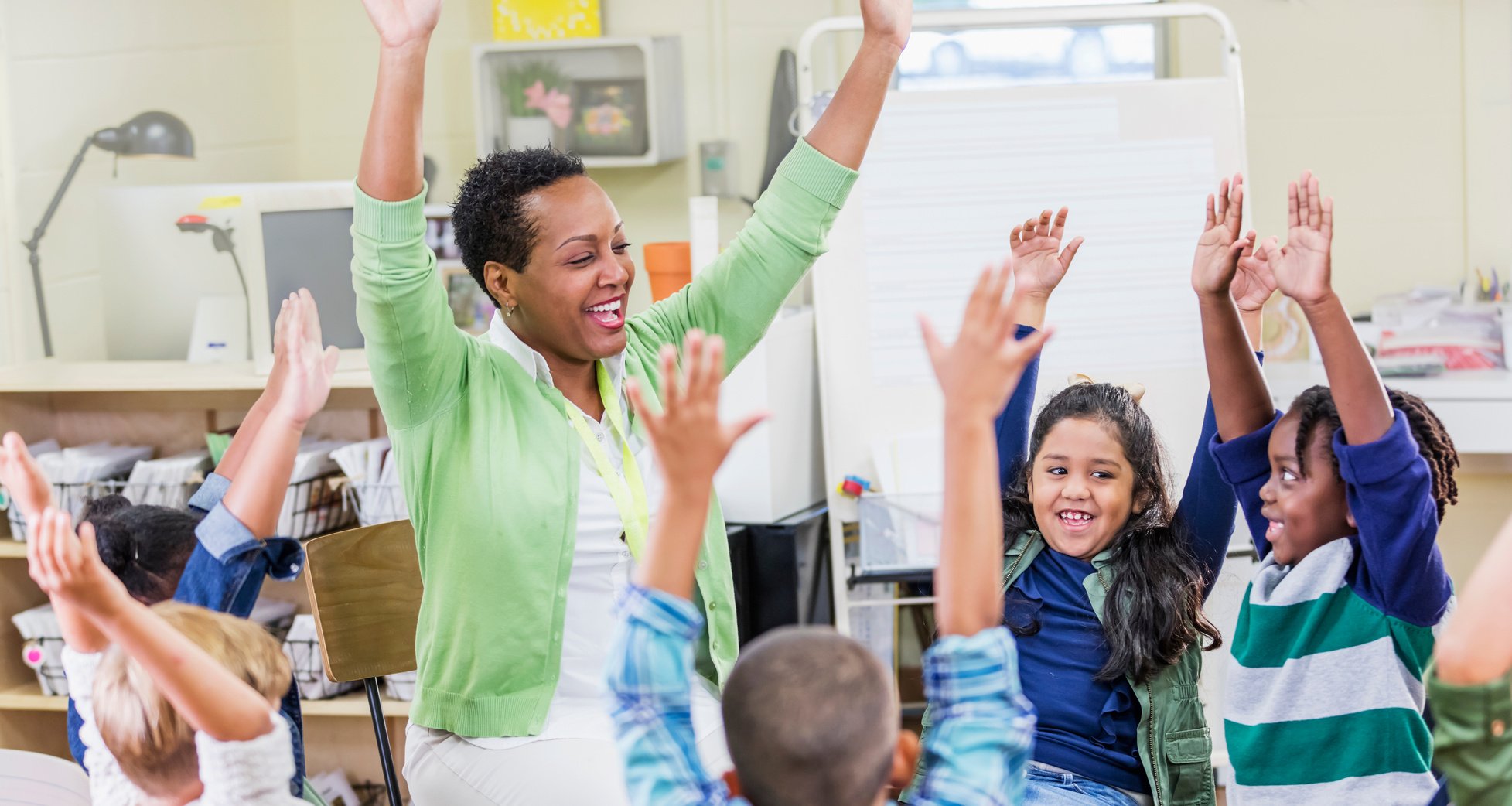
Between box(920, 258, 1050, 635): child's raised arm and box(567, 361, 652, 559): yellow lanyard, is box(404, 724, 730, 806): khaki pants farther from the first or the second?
box(920, 258, 1050, 635): child's raised arm

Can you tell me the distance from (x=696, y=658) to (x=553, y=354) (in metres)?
0.39

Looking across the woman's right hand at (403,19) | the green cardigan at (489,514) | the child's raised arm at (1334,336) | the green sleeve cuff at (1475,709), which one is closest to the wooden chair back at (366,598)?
the green cardigan at (489,514)

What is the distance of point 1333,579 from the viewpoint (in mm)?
1304

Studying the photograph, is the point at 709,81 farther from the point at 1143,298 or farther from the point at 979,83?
the point at 1143,298

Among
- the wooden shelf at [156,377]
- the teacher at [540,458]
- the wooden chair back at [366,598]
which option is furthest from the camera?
the wooden shelf at [156,377]

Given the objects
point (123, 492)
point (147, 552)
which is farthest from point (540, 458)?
point (123, 492)

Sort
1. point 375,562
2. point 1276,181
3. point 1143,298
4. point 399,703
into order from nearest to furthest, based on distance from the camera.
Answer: point 375,562 → point 399,703 → point 1143,298 → point 1276,181

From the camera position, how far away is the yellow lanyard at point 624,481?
59.7 inches

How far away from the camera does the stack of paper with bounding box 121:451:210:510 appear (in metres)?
2.52

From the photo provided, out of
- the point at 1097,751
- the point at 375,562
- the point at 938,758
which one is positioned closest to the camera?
the point at 938,758

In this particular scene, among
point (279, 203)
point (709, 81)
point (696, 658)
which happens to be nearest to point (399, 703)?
point (279, 203)

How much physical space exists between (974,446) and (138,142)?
2.72 meters

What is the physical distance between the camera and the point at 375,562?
1948mm

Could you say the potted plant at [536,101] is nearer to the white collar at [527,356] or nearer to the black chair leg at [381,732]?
the black chair leg at [381,732]
